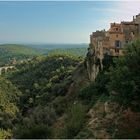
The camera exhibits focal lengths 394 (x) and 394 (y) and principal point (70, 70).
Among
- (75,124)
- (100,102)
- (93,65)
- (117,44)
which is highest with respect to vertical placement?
(117,44)

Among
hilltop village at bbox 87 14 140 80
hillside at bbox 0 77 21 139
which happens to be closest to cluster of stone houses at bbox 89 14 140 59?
hilltop village at bbox 87 14 140 80

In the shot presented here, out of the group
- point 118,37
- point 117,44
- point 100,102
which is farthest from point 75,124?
point 118,37

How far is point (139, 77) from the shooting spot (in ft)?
84.4

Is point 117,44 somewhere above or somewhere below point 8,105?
above

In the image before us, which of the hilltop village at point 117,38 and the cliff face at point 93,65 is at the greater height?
the hilltop village at point 117,38

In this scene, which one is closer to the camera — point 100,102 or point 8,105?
point 100,102

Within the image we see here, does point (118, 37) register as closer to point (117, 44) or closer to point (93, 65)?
point (117, 44)

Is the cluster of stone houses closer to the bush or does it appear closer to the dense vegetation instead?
the dense vegetation

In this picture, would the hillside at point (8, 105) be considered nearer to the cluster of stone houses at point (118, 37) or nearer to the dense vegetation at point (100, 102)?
the dense vegetation at point (100, 102)

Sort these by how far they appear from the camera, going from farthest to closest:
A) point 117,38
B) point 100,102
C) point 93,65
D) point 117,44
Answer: point 93,65, point 117,38, point 117,44, point 100,102

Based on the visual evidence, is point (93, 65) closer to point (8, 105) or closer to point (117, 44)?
point (117, 44)

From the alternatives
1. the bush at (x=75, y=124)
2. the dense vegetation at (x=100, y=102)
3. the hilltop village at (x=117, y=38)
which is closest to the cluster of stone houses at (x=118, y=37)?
the hilltop village at (x=117, y=38)

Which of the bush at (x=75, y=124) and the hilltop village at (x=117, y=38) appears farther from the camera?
the hilltop village at (x=117, y=38)

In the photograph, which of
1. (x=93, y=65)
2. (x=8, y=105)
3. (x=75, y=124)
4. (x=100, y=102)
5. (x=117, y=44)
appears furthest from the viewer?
(x=8, y=105)
